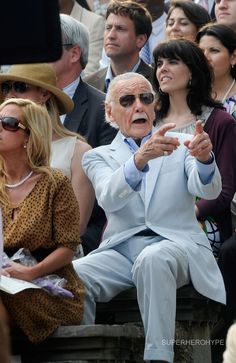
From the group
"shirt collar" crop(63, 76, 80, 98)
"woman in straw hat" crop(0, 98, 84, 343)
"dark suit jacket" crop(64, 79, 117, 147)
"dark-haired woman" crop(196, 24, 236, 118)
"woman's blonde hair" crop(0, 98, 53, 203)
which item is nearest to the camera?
"woman in straw hat" crop(0, 98, 84, 343)

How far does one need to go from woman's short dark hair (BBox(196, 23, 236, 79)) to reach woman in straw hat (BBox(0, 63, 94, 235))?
1.48 metres

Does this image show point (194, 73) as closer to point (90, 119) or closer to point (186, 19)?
point (90, 119)

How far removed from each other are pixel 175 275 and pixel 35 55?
417 cm

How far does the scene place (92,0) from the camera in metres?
13.4

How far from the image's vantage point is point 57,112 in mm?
8859

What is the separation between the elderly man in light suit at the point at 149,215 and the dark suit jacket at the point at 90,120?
119 centimetres

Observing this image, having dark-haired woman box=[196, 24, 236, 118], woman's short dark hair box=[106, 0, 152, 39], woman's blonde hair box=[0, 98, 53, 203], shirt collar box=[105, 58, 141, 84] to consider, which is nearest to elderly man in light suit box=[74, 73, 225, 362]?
woman's blonde hair box=[0, 98, 53, 203]

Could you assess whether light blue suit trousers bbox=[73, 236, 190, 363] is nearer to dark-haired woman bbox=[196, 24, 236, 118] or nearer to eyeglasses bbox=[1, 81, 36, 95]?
eyeglasses bbox=[1, 81, 36, 95]

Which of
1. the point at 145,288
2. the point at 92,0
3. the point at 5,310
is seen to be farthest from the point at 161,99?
the point at 92,0

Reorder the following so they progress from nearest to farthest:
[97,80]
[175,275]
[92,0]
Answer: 1. [175,275]
2. [97,80]
3. [92,0]

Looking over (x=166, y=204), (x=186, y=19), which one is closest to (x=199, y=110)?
(x=166, y=204)

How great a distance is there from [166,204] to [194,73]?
1549 mm

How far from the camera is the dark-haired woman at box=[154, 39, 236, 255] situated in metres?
8.41

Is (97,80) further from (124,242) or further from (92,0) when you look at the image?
(124,242)
